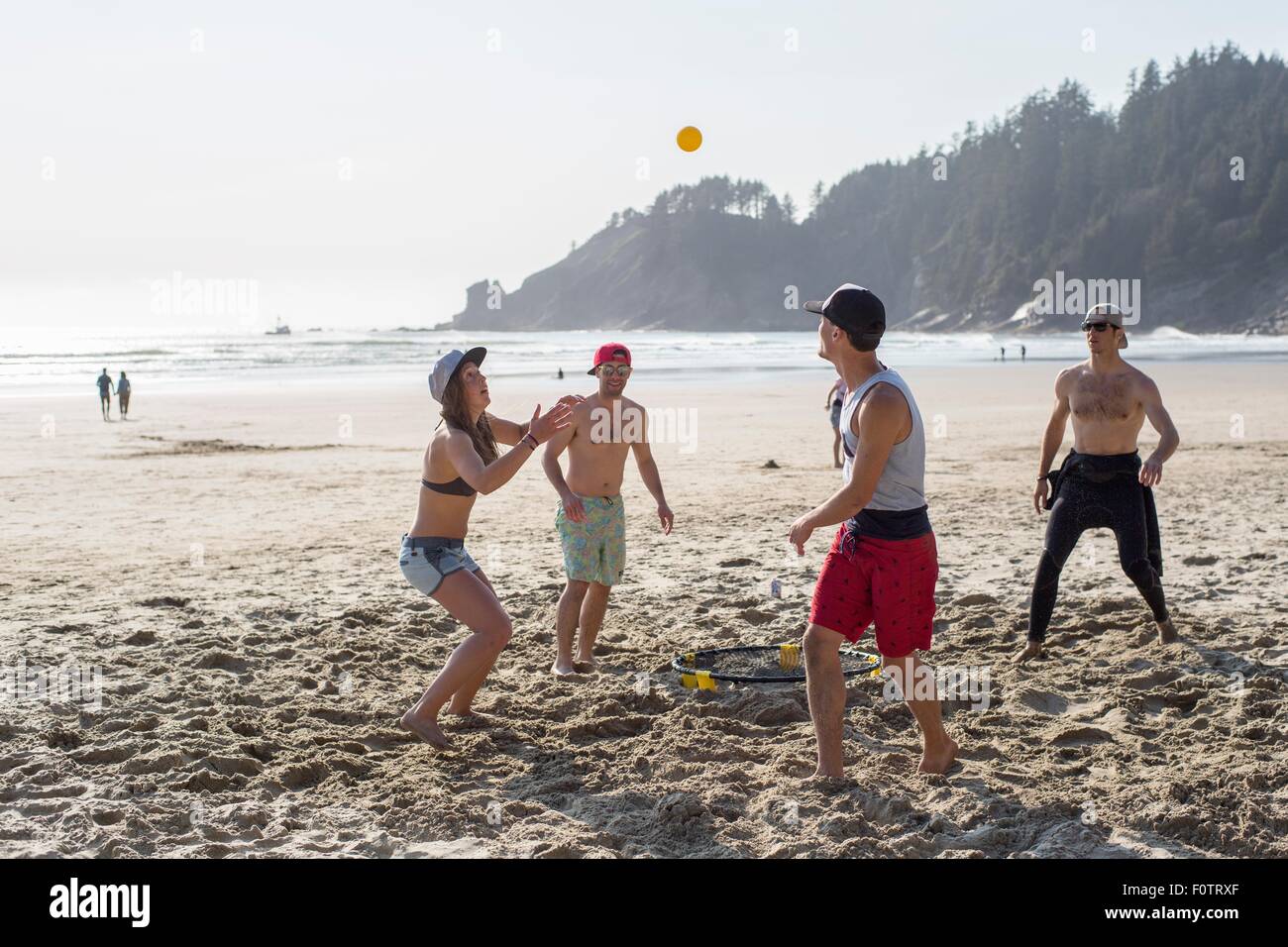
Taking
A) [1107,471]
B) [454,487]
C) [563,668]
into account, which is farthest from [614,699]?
[1107,471]

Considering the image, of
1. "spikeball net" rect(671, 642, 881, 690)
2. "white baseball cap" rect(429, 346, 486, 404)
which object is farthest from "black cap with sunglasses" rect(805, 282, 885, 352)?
"spikeball net" rect(671, 642, 881, 690)

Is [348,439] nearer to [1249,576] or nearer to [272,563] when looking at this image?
[272,563]

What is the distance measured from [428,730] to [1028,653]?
3.32 m

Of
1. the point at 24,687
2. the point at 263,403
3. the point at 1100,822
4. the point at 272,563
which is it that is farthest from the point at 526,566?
the point at 263,403

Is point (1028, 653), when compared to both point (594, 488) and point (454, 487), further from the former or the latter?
point (454, 487)

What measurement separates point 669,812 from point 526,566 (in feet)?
16.1

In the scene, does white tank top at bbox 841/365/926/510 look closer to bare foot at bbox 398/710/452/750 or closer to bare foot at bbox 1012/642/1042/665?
bare foot at bbox 398/710/452/750

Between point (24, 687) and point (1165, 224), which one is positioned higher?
point (1165, 224)

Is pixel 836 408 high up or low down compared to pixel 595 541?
up

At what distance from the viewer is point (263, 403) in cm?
2819

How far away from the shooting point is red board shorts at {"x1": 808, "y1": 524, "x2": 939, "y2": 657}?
174 inches

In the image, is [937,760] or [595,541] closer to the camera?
[937,760]

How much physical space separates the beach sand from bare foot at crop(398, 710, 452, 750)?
0.08m

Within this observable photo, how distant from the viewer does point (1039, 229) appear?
11462 centimetres
